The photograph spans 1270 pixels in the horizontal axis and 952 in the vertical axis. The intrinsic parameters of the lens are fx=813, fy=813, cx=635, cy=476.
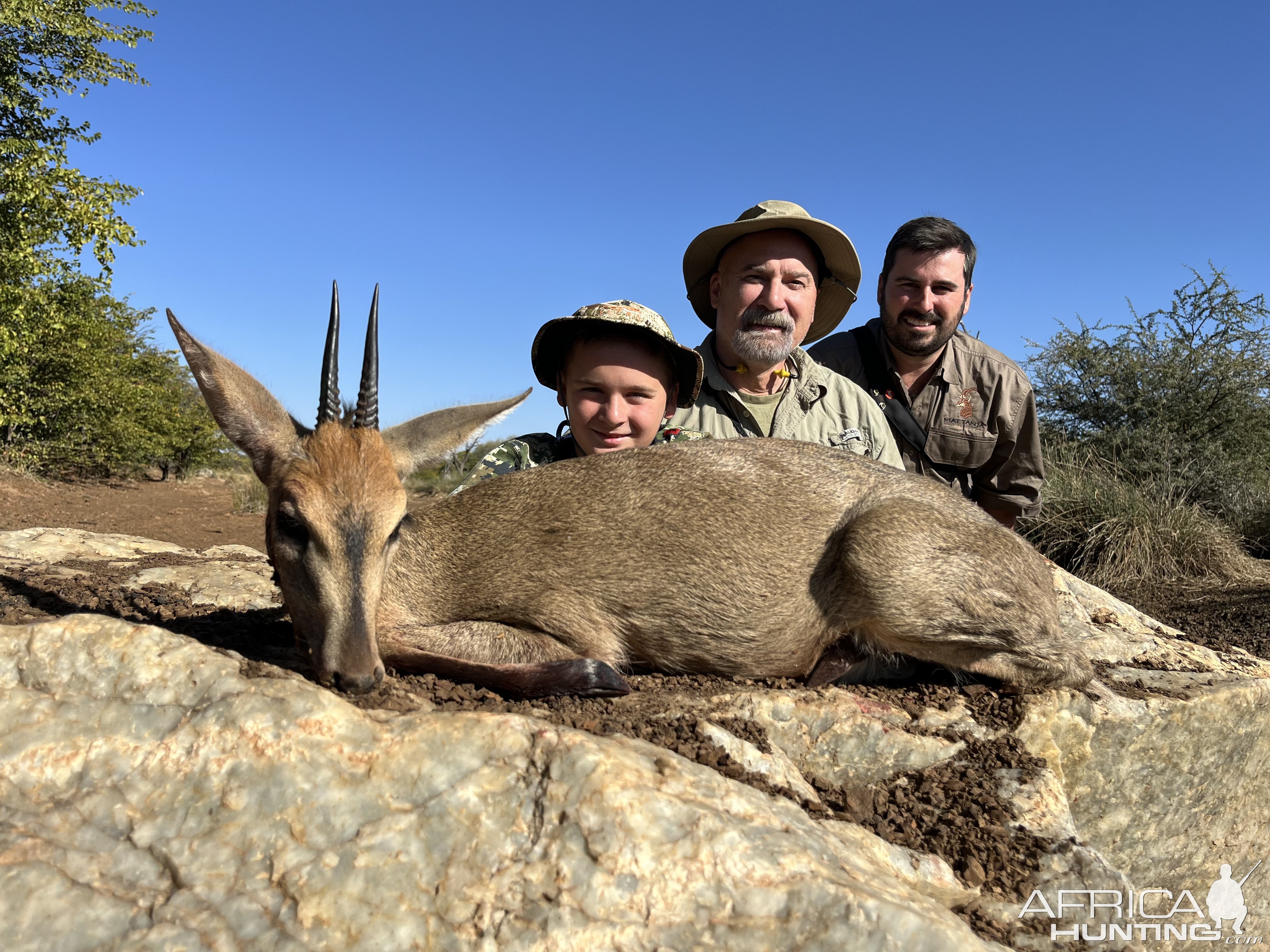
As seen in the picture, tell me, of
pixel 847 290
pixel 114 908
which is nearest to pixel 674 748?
pixel 114 908

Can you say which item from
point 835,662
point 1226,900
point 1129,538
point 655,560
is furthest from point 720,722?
point 1129,538

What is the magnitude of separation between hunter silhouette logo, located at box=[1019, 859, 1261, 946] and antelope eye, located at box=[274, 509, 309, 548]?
354cm

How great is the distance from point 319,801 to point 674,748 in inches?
55.2

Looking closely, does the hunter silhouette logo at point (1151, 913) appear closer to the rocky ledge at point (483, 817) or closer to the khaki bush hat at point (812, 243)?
the rocky ledge at point (483, 817)

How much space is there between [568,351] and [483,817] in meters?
4.19

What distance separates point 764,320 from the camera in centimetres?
728

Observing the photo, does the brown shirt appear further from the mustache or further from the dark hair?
the mustache

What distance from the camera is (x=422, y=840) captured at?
8.72 ft

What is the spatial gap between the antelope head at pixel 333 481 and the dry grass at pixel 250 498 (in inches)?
738

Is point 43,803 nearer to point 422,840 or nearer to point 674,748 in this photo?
point 422,840

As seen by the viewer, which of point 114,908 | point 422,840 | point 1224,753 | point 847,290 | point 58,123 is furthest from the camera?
point 58,123

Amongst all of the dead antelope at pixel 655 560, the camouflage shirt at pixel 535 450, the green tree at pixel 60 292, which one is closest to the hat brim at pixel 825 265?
the camouflage shirt at pixel 535 450

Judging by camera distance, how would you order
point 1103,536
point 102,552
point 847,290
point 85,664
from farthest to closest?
point 1103,536 < point 847,290 < point 102,552 < point 85,664

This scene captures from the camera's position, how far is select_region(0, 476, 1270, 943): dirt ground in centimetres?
346
